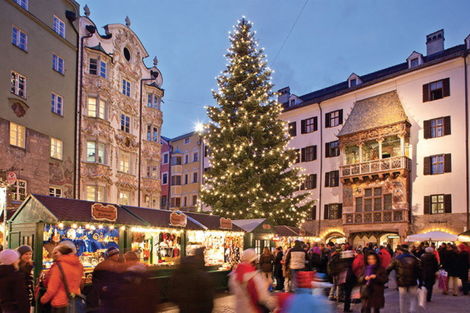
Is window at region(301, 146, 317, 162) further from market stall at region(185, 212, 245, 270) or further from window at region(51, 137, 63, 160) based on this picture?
window at region(51, 137, 63, 160)

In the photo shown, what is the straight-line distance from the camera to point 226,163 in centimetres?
3222

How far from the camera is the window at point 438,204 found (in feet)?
110

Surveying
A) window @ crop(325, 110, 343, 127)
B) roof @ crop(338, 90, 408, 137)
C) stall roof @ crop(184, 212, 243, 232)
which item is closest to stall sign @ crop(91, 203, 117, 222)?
stall roof @ crop(184, 212, 243, 232)

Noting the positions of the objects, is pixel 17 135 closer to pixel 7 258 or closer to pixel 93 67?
pixel 93 67

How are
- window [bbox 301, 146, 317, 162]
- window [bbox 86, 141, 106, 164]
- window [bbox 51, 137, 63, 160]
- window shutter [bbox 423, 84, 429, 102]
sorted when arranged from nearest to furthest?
window [bbox 51, 137, 63, 160]
window [bbox 86, 141, 106, 164]
window shutter [bbox 423, 84, 429, 102]
window [bbox 301, 146, 317, 162]

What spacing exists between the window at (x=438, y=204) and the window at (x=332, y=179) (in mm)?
7938

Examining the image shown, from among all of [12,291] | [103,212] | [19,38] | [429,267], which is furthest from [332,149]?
[12,291]

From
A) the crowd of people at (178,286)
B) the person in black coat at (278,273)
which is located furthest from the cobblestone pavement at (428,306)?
the person in black coat at (278,273)

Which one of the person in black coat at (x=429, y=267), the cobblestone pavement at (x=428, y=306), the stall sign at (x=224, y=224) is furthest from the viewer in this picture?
the stall sign at (x=224, y=224)

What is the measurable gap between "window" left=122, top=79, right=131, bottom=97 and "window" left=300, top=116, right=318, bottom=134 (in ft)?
54.6

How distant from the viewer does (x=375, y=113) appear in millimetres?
38438

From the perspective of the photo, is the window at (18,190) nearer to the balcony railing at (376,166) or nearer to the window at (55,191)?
the window at (55,191)

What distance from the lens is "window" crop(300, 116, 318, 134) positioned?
43.9m

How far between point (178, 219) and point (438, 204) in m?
21.2
